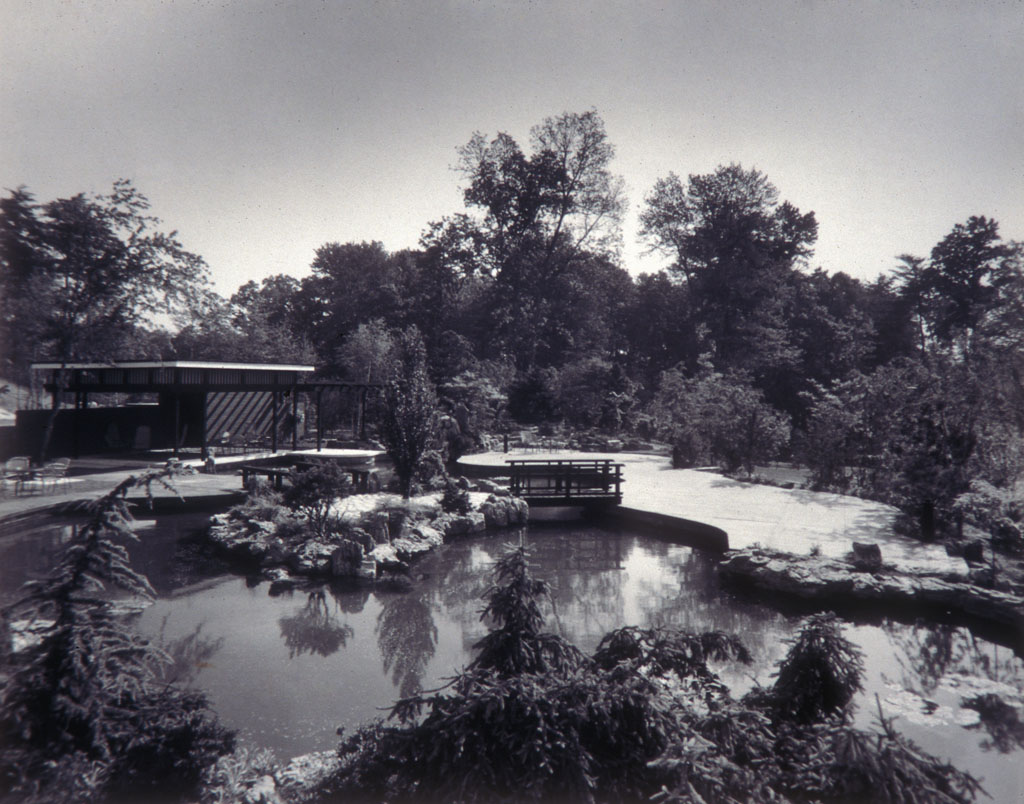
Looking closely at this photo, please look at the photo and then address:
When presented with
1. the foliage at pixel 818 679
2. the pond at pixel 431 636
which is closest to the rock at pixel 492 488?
the pond at pixel 431 636

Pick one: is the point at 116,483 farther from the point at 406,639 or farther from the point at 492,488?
the point at 406,639

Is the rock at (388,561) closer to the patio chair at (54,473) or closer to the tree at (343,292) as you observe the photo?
the patio chair at (54,473)

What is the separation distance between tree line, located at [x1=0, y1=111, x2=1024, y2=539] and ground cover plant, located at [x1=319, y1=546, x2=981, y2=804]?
11.9m

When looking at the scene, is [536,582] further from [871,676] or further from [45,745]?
[871,676]

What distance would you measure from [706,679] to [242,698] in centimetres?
455

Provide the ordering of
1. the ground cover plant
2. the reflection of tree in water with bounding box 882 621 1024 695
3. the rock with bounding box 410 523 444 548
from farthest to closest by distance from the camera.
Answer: the rock with bounding box 410 523 444 548, the reflection of tree in water with bounding box 882 621 1024 695, the ground cover plant

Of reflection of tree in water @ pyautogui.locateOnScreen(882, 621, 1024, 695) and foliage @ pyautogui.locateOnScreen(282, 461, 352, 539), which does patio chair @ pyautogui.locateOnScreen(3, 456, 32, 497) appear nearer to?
foliage @ pyautogui.locateOnScreen(282, 461, 352, 539)

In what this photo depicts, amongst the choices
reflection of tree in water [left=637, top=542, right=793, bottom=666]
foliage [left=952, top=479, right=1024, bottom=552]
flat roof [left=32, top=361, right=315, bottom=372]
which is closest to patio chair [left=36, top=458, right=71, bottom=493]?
flat roof [left=32, top=361, right=315, bottom=372]

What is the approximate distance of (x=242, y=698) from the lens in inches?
241

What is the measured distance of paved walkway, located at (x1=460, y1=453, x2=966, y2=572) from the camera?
32.5 feet

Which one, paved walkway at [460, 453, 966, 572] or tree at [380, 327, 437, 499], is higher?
tree at [380, 327, 437, 499]

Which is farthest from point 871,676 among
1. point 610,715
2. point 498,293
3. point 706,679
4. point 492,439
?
point 498,293

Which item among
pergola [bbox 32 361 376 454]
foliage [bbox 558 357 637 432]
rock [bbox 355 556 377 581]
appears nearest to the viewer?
rock [bbox 355 556 377 581]

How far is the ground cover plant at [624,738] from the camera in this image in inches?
120
